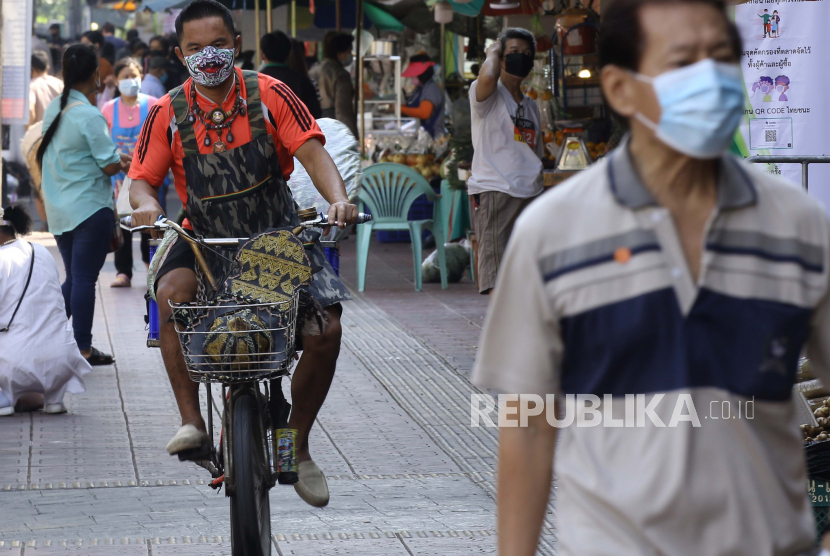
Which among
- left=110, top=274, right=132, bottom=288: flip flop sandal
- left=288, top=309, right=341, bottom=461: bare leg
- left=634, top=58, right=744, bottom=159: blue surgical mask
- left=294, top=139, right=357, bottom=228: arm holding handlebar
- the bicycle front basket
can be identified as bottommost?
left=110, top=274, right=132, bottom=288: flip flop sandal

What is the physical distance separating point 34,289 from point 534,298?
221 inches

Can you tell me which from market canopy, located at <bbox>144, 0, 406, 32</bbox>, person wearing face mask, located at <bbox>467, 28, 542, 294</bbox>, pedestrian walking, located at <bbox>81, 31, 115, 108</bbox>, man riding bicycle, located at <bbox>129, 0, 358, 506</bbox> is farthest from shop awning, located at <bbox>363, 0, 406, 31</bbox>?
man riding bicycle, located at <bbox>129, 0, 358, 506</bbox>

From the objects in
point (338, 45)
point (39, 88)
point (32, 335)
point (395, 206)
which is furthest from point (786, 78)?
point (39, 88)

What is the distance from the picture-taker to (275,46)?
1174cm

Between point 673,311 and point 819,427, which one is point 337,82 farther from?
point 673,311

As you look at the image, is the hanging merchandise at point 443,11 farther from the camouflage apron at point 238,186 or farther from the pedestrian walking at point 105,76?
the camouflage apron at point 238,186

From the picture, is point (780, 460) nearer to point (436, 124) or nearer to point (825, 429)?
point (825, 429)

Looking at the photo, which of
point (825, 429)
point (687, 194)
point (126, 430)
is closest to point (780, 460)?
point (687, 194)

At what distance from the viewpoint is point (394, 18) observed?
15.4 meters

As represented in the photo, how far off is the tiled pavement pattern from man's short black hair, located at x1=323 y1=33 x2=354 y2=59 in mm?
6241

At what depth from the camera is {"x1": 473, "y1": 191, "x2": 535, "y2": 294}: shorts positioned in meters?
9.00

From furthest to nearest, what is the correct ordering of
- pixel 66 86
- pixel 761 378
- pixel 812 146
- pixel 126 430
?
pixel 66 86
pixel 126 430
pixel 812 146
pixel 761 378

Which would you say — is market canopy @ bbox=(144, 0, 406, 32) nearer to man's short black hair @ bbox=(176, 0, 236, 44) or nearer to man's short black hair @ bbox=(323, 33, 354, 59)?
man's short black hair @ bbox=(323, 33, 354, 59)

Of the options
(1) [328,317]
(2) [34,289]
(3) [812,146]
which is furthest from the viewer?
(2) [34,289]
